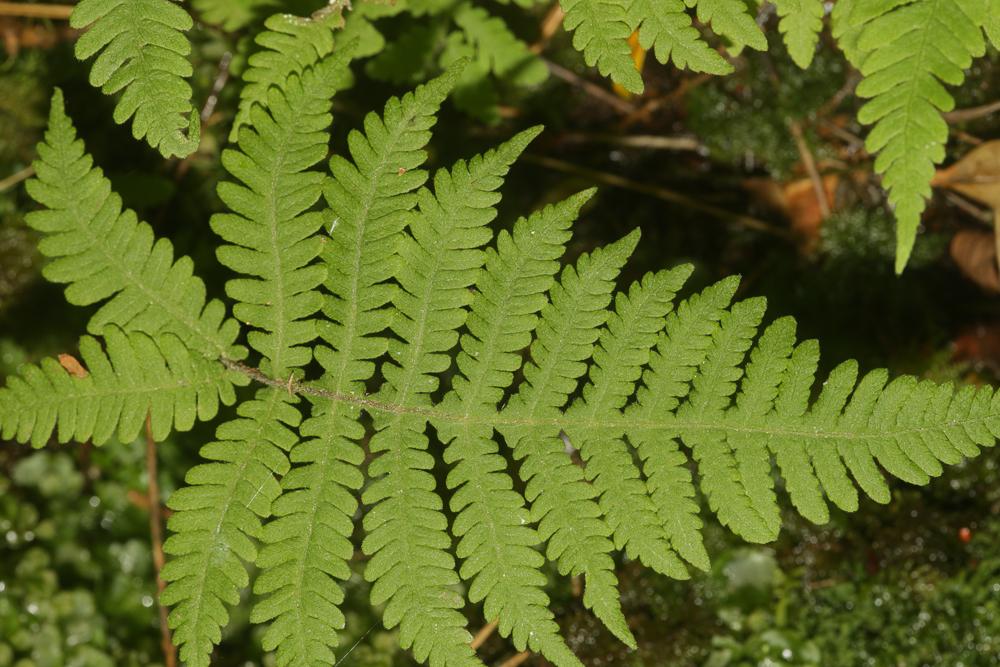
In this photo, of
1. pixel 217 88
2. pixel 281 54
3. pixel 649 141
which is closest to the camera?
pixel 281 54

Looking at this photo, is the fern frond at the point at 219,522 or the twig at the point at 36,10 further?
the twig at the point at 36,10

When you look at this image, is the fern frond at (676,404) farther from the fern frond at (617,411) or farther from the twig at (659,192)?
the twig at (659,192)

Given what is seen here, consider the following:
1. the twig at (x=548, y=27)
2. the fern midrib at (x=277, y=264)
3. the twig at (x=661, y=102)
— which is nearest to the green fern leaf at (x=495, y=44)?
the twig at (x=548, y=27)

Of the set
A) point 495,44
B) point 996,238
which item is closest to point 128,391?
point 495,44

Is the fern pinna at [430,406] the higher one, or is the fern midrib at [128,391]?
the fern pinna at [430,406]

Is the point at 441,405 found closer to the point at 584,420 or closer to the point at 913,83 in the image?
the point at 584,420

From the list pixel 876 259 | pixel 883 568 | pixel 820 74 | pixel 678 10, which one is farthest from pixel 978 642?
pixel 678 10

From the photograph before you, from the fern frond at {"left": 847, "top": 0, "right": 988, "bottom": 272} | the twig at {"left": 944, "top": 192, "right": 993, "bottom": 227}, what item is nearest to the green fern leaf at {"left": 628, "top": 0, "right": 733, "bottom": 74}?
the fern frond at {"left": 847, "top": 0, "right": 988, "bottom": 272}

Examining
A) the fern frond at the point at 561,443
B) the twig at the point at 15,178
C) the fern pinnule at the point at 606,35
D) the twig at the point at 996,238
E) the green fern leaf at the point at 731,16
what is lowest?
the twig at the point at 15,178
